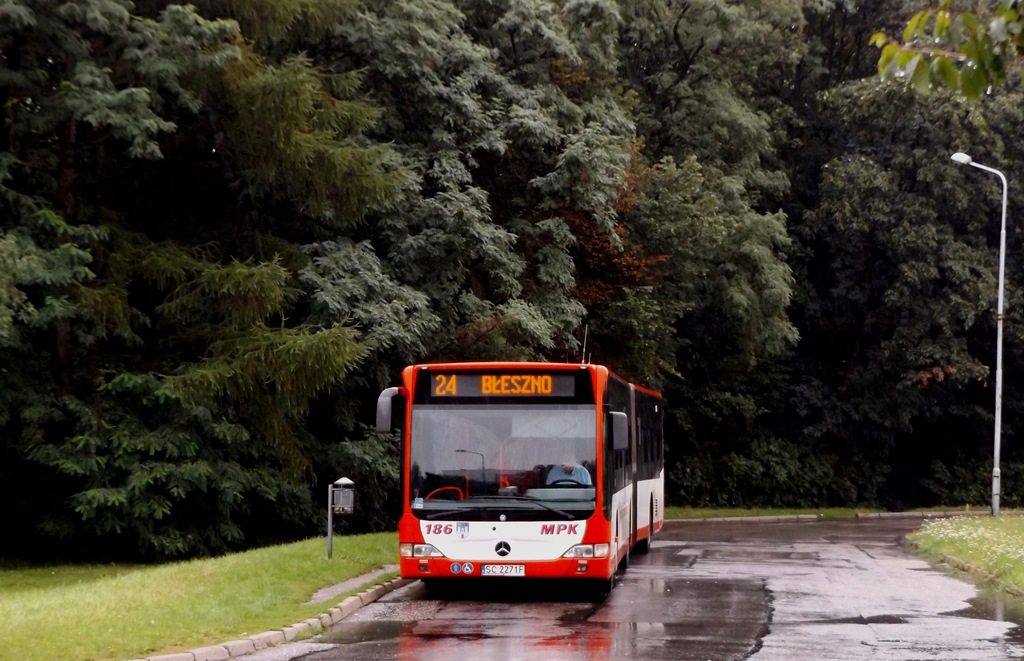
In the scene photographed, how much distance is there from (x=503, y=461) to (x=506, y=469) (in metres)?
0.11

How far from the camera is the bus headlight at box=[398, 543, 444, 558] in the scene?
53.2ft

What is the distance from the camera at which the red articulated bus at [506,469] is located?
16141 mm

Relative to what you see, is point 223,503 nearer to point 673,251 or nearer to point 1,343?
point 1,343

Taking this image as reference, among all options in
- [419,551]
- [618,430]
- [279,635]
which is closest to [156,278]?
[419,551]

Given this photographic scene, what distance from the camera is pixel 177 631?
12391 millimetres

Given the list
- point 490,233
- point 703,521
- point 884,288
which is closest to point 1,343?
point 490,233

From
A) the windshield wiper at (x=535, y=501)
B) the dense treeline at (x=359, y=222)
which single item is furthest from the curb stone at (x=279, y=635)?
the dense treeline at (x=359, y=222)

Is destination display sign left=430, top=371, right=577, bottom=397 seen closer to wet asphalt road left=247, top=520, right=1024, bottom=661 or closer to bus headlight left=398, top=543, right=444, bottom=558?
bus headlight left=398, top=543, right=444, bottom=558

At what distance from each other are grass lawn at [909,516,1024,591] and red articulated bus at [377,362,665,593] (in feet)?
19.8

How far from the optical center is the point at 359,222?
28609mm

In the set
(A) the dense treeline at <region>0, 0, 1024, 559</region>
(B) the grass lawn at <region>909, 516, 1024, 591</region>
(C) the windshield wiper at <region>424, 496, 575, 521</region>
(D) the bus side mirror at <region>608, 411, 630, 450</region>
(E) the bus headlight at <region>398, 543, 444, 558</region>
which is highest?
(A) the dense treeline at <region>0, 0, 1024, 559</region>

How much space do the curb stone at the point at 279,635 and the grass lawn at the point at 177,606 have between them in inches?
6.9

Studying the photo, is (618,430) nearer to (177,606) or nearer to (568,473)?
(568,473)

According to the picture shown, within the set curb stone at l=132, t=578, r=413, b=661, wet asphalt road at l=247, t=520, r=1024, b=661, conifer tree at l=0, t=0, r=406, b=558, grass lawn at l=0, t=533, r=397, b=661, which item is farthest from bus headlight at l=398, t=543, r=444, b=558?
conifer tree at l=0, t=0, r=406, b=558
